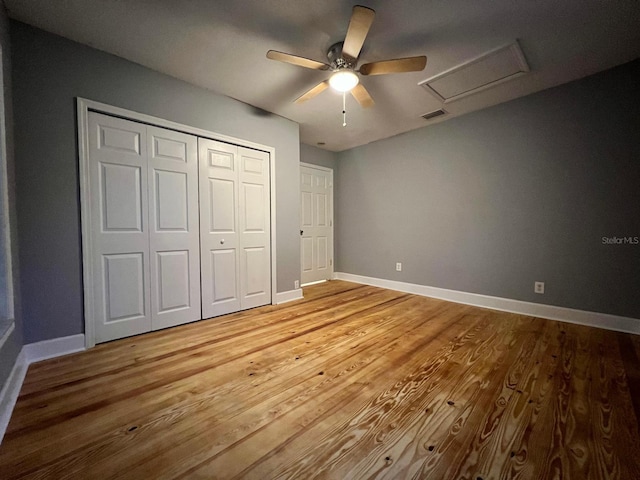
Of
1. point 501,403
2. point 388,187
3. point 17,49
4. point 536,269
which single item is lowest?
point 501,403

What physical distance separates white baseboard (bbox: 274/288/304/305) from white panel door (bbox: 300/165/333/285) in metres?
0.86

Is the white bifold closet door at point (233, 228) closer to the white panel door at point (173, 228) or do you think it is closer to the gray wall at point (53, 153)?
the white panel door at point (173, 228)

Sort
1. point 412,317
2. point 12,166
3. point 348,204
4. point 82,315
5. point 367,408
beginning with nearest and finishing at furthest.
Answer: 1. point 367,408
2. point 12,166
3. point 82,315
4. point 412,317
5. point 348,204

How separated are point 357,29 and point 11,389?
298 centimetres

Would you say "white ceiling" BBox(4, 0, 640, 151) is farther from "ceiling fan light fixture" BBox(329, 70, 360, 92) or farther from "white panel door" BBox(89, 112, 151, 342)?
"white panel door" BBox(89, 112, 151, 342)

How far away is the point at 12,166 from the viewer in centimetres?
168

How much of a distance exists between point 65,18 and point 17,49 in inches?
16.5

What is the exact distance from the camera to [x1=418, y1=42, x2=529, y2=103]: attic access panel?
6.87 ft

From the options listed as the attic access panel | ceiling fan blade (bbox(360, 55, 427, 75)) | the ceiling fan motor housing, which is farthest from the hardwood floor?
the attic access panel

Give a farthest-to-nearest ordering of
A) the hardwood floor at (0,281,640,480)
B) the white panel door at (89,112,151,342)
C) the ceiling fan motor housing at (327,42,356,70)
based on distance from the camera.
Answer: the white panel door at (89,112,151,342)
the ceiling fan motor housing at (327,42,356,70)
the hardwood floor at (0,281,640,480)

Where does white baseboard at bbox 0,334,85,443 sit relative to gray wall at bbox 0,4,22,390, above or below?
below

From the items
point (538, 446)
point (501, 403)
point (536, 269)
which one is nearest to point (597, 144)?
point (536, 269)

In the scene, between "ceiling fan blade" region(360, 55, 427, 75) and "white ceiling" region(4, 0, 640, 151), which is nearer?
"white ceiling" region(4, 0, 640, 151)

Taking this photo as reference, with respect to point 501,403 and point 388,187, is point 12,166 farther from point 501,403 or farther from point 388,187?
point 388,187
